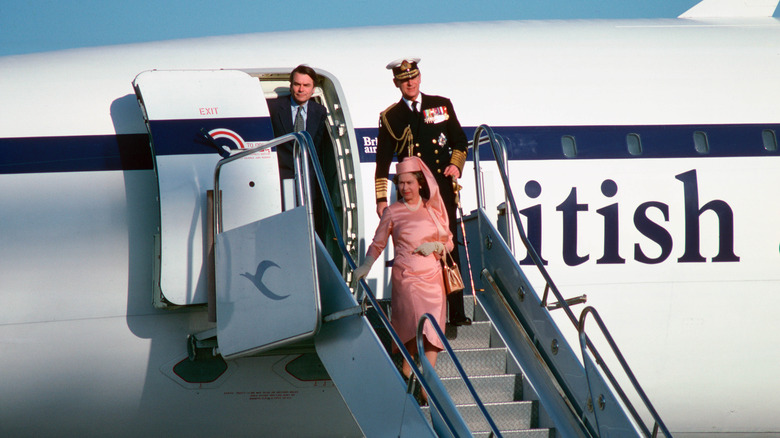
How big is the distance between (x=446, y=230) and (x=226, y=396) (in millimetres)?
2224

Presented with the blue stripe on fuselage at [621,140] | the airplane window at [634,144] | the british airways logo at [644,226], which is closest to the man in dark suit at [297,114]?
the blue stripe on fuselage at [621,140]

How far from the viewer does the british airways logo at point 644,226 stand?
6520 mm

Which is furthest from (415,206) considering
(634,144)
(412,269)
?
(634,144)

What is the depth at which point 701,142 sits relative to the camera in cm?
692

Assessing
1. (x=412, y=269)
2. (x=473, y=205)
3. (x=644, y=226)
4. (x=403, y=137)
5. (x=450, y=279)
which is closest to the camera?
(x=412, y=269)

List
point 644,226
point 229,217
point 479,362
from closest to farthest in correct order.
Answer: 1. point 479,362
2. point 229,217
3. point 644,226

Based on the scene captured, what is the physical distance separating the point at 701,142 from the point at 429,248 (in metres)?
3.19

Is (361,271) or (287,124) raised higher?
(287,124)

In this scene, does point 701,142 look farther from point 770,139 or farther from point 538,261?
point 538,261

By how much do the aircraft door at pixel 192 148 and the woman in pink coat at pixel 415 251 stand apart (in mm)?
1279

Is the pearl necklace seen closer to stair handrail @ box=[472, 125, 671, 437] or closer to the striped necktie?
stair handrail @ box=[472, 125, 671, 437]

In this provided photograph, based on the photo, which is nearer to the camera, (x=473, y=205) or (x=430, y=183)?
(x=430, y=183)

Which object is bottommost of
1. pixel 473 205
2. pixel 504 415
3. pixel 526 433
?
pixel 526 433

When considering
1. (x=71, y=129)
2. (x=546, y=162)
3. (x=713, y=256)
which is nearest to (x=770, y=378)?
(x=713, y=256)
